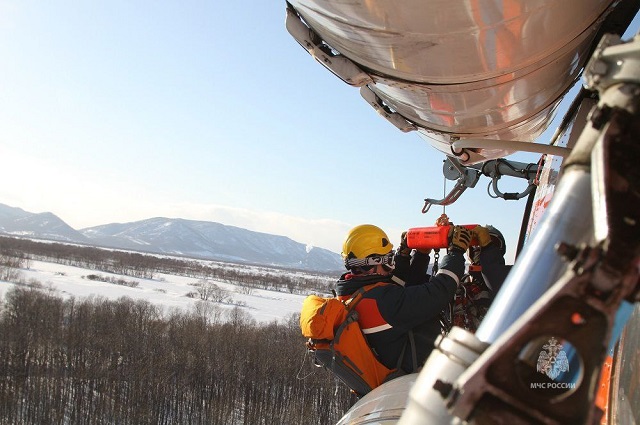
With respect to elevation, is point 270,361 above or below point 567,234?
below

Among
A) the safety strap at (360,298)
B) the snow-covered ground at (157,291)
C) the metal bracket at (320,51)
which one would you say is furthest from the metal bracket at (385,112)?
the snow-covered ground at (157,291)

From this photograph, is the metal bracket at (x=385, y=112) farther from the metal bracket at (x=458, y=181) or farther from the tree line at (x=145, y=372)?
the tree line at (x=145, y=372)

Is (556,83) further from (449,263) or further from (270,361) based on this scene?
(270,361)

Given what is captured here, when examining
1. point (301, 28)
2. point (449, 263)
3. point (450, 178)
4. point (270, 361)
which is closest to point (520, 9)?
point (301, 28)

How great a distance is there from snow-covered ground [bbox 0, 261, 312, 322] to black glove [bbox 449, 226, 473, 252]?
66.6 m

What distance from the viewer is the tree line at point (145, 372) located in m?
45.6

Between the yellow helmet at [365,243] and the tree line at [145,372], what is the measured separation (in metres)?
39.1

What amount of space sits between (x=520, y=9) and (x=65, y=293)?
252ft

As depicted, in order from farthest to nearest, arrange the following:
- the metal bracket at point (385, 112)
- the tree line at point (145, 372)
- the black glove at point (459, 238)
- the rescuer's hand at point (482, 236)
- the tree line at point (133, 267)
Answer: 1. the tree line at point (133, 267)
2. the tree line at point (145, 372)
3. the rescuer's hand at point (482, 236)
4. the black glove at point (459, 238)
5. the metal bracket at point (385, 112)

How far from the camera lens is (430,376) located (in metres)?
0.93

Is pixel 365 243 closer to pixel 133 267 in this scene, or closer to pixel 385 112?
pixel 385 112

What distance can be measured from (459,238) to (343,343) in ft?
3.21

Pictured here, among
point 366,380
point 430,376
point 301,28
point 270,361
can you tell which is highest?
point 301,28

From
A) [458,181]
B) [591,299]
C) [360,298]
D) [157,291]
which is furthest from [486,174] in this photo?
[157,291]
